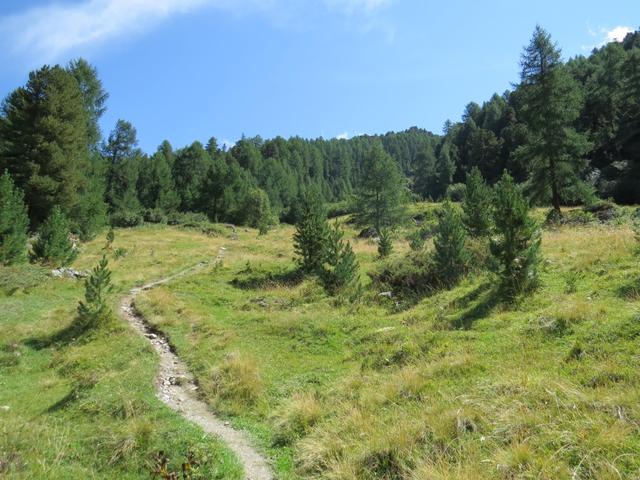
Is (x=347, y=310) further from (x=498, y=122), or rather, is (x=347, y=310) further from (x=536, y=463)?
(x=498, y=122)

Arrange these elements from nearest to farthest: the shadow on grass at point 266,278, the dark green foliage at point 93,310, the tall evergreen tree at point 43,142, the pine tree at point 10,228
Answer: the dark green foliage at point 93,310, the shadow on grass at point 266,278, the pine tree at point 10,228, the tall evergreen tree at point 43,142

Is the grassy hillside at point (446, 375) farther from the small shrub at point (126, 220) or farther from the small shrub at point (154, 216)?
the small shrub at point (154, 216)

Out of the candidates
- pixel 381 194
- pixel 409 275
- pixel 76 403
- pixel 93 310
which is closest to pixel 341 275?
pixel 409 275

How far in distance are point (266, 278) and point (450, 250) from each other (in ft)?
33.9

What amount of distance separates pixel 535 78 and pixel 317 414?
29.8 metres

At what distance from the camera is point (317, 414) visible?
26.0ft

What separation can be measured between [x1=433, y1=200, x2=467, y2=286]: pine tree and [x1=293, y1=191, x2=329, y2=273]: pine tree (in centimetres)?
696

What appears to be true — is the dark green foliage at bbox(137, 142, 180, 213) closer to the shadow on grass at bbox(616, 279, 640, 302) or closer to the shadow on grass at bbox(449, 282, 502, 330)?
the shadow on grass at bbox(449, 282, 502, 330)

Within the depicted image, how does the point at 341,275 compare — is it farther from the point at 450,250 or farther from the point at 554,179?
the point at 554,179

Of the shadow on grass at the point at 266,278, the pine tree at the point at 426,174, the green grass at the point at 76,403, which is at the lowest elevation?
the green grass at the point at 76,403

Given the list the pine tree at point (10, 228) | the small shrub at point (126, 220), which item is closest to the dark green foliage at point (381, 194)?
the small shrub at point (126, 220)

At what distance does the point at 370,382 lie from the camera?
8.85 meters

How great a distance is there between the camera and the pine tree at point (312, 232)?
2222cm

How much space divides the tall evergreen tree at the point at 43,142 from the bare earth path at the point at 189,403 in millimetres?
23379
